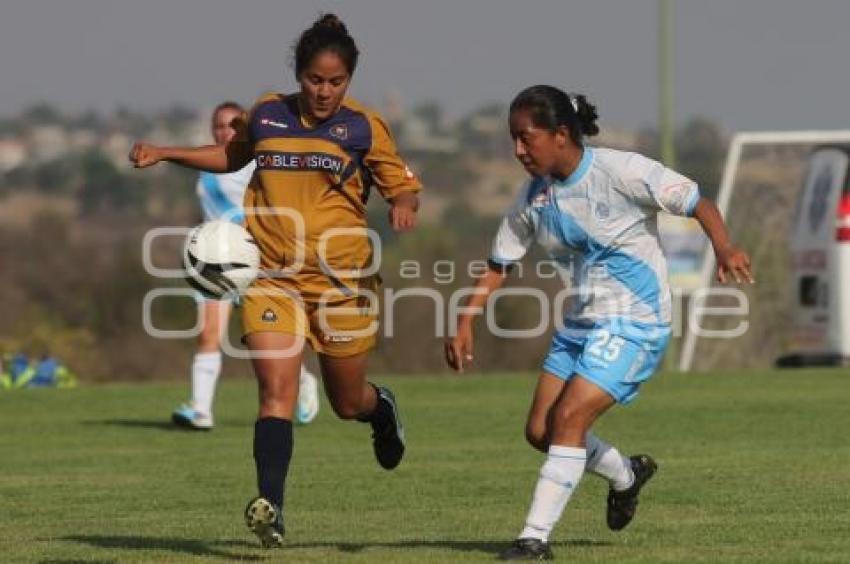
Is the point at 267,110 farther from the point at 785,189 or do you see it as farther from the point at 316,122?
the point at 785,189

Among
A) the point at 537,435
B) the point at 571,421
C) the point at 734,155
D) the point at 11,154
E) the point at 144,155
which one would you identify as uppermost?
the point at 144,155

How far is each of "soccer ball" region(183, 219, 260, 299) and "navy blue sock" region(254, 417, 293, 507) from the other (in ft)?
1.96

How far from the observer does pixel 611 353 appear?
9516 mm

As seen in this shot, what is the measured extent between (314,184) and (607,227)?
1.32m

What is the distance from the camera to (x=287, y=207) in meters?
10.1

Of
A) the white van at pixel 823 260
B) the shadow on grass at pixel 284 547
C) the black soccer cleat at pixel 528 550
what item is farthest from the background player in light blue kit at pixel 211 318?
the white van at pixel 823 260

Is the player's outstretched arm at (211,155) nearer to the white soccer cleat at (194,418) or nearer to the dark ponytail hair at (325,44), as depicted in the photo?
the dark ponytail hair at (325,44)

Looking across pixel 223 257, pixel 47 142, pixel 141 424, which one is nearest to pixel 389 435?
pixel 223 257

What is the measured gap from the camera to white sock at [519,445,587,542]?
933cm

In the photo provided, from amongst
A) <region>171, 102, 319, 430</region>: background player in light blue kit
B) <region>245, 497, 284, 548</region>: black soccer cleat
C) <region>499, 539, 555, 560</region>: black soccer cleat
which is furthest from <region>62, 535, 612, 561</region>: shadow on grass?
<region>171, 102, 319, 430</region>: background player in light blue kit

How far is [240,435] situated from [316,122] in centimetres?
728

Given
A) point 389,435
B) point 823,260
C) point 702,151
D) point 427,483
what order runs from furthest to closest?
1. point 702,151
2. point 823,260
3. point 427,483
4. point 389,435

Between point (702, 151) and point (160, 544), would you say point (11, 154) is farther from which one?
point (160, 544)

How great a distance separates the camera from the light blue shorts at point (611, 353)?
9508 mm
